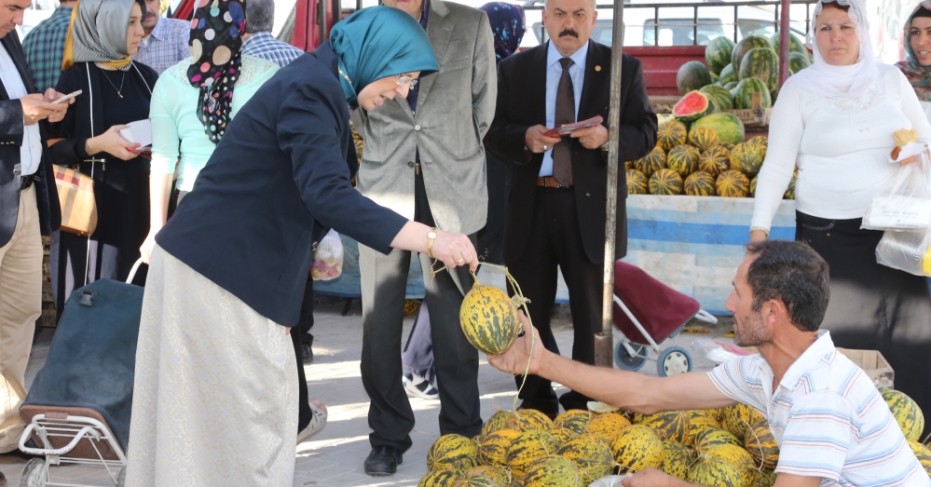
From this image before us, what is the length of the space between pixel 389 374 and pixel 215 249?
64.6 inches

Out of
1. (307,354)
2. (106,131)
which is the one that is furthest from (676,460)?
(307,354)

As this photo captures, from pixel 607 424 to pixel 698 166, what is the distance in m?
4.36

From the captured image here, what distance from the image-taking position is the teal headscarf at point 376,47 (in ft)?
8.26

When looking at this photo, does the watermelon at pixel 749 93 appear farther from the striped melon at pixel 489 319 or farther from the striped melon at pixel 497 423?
the striped melon at pixel 489 319

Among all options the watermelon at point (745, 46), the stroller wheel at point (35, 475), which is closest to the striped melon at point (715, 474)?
the stroller wheel at point (35, 475)

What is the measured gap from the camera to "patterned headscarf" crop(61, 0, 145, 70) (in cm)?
428

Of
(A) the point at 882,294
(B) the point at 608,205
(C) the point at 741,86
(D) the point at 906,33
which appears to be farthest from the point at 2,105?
(C) the point at 741,86

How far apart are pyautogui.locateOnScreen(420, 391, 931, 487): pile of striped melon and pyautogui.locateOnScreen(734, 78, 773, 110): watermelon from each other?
5.27 metres

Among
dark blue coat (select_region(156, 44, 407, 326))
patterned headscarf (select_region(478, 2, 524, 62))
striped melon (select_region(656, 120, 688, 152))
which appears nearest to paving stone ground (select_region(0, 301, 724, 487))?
dark blue coat (select_region(156, 44, 407, 326))

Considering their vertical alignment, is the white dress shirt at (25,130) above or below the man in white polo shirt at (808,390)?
above

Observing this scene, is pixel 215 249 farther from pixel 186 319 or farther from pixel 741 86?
pixel 741 86

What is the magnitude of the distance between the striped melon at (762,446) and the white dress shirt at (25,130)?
317 cm

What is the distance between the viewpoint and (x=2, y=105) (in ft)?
12.4

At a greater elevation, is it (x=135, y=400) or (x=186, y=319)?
(x=186, y=319)
